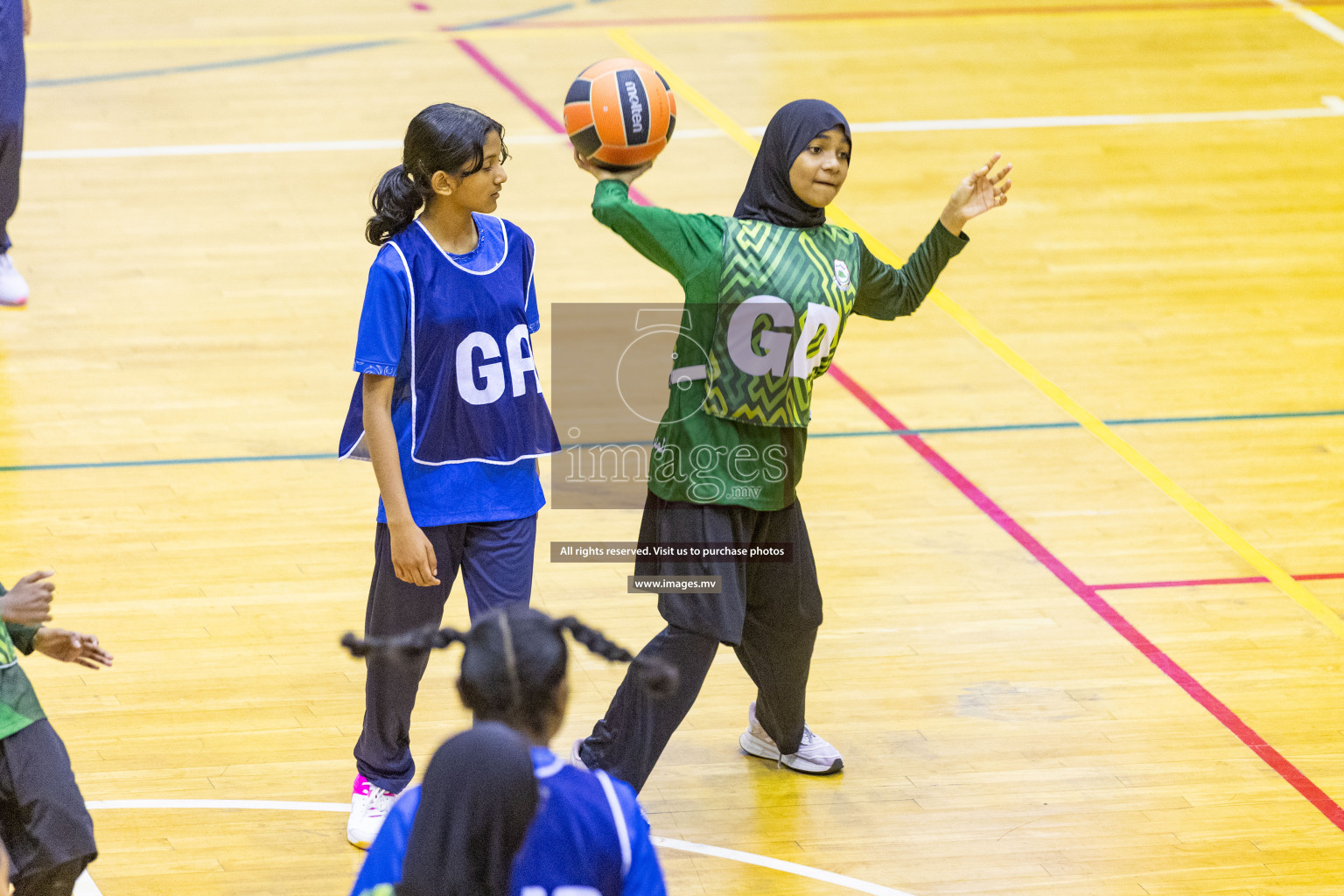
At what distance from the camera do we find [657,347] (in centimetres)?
760

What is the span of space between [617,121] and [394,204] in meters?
0.53

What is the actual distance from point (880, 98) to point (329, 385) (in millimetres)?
5087

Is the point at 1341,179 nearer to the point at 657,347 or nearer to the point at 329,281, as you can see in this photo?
the point at 657,347

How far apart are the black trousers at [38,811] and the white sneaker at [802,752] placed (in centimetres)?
190

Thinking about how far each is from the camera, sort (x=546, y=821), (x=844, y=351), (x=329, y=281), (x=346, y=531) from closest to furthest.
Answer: (x=546, y=821) → (x=346, y=531) → (x=844, y=351) → (x=329, y=281)

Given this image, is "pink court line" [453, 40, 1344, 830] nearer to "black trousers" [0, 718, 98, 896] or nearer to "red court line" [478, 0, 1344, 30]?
"black trousers" [0, 718, 98, 896]

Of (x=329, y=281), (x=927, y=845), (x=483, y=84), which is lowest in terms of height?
(x=927, y=845)

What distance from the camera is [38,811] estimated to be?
123 inches

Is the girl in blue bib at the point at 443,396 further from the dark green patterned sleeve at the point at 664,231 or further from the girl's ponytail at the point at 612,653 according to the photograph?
the girl's ponytail at the point at 612,653

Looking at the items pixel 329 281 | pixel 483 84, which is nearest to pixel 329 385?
pixel 329 281

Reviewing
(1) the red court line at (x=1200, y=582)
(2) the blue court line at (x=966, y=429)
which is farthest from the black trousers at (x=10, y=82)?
(1) the red court line at (x=1200, y=582)

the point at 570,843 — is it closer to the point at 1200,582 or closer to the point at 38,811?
the point at 38,811

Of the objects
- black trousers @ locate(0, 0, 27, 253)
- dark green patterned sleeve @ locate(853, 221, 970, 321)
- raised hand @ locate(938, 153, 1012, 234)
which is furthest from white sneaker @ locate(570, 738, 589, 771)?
black trousers @ locate(0, 0, 27, 253)

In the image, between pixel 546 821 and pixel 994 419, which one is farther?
pixel 994 419
